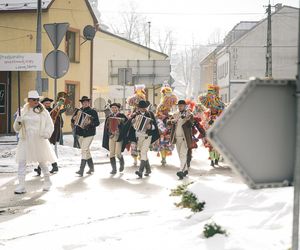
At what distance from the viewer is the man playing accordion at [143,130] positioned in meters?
10.9

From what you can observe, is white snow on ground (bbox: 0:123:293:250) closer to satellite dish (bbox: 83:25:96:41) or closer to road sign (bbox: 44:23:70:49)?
road sign (bbox: 44:23:70:49)

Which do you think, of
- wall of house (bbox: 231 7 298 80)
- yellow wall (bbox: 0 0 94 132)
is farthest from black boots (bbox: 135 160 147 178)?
wall of house (bbox: 231 7 298 80)

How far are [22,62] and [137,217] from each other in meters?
9.85

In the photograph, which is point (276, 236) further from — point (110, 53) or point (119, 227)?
point (110, 53)

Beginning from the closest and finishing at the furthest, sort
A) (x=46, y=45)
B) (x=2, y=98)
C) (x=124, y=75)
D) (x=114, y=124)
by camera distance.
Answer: (x=114, y=124) < (x=124, y=75) < (x=46, y=45) < (x=2, y=98)

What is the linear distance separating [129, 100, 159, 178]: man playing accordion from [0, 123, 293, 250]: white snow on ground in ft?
3.42

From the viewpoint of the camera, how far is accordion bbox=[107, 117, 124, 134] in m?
11.8

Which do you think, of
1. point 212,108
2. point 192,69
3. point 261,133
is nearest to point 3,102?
point 212,108

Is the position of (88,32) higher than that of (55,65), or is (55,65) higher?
(88,32)

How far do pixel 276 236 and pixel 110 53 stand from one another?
31.6 m

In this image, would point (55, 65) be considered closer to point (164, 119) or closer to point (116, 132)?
point (116, 132)

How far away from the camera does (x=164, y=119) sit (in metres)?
13.3

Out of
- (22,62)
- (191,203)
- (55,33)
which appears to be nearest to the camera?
(191,203)

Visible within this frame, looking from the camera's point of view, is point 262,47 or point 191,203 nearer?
point 191,203
